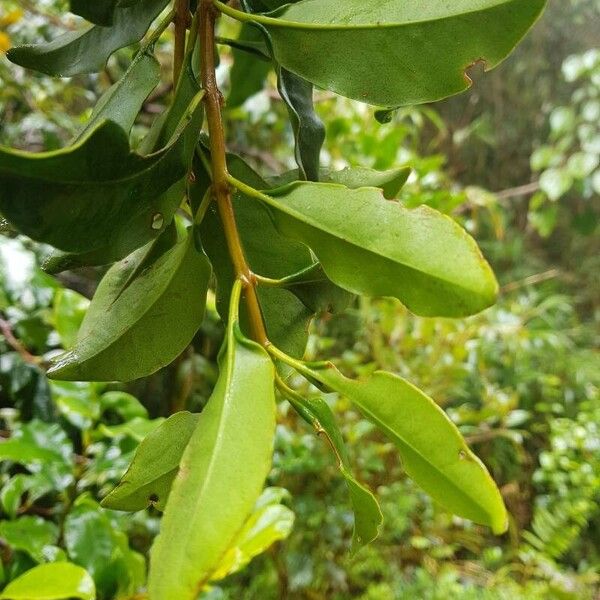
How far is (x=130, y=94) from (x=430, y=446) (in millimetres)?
202

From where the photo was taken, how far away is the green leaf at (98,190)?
0.19m

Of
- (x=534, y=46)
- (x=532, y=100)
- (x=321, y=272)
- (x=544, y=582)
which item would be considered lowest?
(x=544, y=582)

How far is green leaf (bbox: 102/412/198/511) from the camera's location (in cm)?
26

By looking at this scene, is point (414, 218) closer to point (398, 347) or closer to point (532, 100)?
point (398, 347)

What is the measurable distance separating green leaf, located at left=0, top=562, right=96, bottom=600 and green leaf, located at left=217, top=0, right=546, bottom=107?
397 mm

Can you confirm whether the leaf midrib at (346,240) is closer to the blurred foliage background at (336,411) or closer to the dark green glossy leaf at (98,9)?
the dark green glossy leaf at (98,9)

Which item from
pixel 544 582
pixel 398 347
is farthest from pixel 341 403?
pixel 544 582

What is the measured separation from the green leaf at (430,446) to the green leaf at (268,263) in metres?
0.08

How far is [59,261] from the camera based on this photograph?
0.27 metres

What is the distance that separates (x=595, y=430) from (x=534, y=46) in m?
2.29

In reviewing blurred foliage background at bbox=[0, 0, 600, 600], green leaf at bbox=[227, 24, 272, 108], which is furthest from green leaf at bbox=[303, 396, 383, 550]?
green leaf at bbox=[227, 24, 272, 108]

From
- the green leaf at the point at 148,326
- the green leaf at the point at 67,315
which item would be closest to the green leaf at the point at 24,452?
the green leaf at the point at 67,315

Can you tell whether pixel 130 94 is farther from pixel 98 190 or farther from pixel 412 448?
pixel 412 448

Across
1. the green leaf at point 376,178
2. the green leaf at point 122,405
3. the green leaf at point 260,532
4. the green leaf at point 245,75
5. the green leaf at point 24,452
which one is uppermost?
the green leaf at point 376,178
